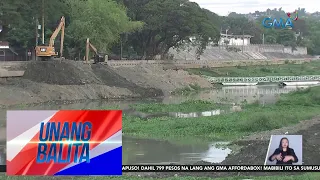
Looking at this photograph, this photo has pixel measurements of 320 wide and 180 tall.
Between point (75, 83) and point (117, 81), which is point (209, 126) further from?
point (117, 81)

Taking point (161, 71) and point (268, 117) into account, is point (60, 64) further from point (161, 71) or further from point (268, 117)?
point (268, 117)

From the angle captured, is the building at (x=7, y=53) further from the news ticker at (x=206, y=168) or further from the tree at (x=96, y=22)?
the news ticker at (x=206, y=168)

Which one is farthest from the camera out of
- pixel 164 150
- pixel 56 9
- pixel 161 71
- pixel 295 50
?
pixel 295 50

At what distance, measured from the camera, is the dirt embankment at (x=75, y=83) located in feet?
186

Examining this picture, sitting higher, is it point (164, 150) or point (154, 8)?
point (154, 8)

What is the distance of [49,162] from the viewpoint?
9680 mm

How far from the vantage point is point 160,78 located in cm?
7756

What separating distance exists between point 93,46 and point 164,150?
4832 centimetres

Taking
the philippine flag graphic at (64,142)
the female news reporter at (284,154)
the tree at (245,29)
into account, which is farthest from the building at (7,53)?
the tree at (245,29)

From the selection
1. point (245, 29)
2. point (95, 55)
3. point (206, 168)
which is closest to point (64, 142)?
point (206, 168)

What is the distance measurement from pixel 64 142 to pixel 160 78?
68177mm

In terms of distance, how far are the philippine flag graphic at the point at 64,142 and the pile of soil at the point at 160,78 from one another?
201 ft

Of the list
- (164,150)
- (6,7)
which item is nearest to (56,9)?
(6,7)

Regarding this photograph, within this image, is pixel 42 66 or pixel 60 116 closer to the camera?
pixel 60 116
